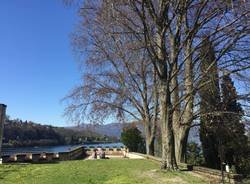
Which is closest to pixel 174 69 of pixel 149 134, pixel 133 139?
pixel 149 134

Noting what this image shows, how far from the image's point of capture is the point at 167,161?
1345 cm

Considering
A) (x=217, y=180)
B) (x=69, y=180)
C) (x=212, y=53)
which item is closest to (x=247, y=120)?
(x=212, y=53)

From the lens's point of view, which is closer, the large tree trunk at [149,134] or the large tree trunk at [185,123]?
Result: the large tree trunk at [185,123]

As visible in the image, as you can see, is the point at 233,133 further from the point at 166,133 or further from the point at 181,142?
the point at 166,133

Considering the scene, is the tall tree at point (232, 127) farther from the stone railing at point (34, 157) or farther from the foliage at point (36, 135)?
the foliage at point (36, 135)

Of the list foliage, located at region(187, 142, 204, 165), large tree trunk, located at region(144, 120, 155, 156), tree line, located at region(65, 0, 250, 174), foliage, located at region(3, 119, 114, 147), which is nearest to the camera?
tree line, located at region(65, 0, 250, 174)

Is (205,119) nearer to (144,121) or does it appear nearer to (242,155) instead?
(242,155)

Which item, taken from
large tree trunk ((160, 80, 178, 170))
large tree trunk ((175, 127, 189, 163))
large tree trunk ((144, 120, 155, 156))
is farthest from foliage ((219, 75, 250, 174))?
large tree trunk ((144, 120, 155, 156))

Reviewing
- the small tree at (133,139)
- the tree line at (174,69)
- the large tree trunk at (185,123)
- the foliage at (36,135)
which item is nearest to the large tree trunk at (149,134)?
the tree line at (174,69)

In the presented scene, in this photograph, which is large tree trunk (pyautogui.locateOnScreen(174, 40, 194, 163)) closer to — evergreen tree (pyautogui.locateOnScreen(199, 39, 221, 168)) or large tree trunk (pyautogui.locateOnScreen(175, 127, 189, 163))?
large tree trunk (pyautogui.locateOnScreen(175, 127, 189, 163))

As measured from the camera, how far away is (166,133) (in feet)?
45.1

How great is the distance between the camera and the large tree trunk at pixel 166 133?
44.1ft

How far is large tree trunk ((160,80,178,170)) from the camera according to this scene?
530 inches

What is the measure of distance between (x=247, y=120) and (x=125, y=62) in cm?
1112
